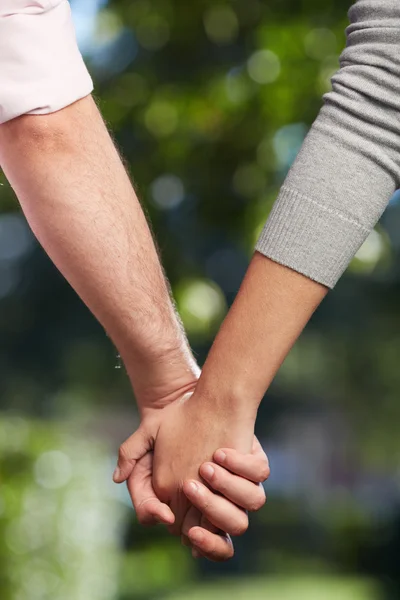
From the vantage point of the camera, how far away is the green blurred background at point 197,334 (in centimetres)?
256

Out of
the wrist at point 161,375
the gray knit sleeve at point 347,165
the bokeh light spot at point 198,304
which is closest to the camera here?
Result: the gray knit sleeve at point 347,165

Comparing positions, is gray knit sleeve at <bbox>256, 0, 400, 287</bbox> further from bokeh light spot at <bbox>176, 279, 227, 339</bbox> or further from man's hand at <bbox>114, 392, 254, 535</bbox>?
bokeh light spot at <bbox>176, 279, 227, 339</bbox>

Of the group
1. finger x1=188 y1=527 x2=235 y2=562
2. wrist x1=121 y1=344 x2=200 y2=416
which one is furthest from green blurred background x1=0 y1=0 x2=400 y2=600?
finger x1=188 y1=527 x2=235 y2=562

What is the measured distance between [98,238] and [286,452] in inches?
156

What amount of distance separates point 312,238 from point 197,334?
4.69 ft

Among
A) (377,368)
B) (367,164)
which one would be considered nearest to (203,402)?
(367,164)

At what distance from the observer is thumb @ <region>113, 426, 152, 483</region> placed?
1370mm

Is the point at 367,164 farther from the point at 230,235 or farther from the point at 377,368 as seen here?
the point at 377,368

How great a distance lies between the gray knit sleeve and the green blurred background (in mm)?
1195

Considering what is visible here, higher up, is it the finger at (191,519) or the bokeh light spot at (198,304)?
the finger at (191,519)

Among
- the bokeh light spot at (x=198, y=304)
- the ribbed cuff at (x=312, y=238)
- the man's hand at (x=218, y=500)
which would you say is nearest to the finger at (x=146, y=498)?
the man's hand at (x=218, y=500)

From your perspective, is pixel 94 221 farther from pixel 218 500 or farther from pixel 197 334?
pixel 197 334

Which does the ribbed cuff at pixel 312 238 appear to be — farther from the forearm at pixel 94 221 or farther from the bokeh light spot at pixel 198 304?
the bokeh light spot at pixel 198 304

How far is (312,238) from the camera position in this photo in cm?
121
